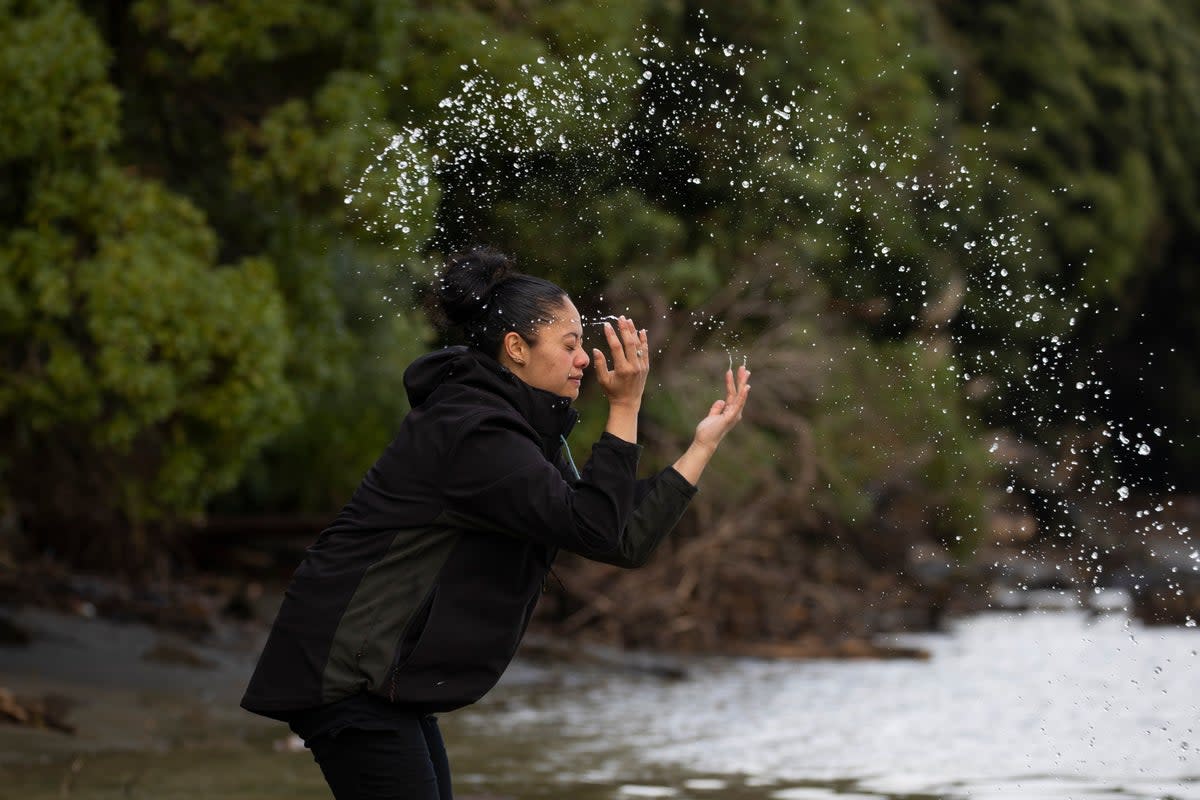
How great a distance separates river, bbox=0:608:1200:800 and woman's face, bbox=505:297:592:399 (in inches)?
160

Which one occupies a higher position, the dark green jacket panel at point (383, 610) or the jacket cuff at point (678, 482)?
the jacket cuff at point (678, 482)

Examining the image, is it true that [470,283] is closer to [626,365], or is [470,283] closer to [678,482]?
[626,365]

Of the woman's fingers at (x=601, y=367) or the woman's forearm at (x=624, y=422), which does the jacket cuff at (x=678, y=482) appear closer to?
the woman's forearm at (x=624, y=422)

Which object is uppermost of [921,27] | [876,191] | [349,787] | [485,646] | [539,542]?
[921,27]

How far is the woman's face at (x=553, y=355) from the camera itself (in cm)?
389

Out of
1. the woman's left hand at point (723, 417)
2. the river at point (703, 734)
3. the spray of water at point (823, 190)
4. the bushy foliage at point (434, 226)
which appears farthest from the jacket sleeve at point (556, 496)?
the river at point (703, 734)

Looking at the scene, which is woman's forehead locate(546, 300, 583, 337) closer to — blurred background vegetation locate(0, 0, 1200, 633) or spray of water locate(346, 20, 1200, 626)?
spray of water locate(346, 20, 1200, 626)

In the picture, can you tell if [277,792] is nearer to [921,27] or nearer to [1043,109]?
[921,27]

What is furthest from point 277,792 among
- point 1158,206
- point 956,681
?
point 1158,206

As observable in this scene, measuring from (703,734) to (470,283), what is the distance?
22.8 feet

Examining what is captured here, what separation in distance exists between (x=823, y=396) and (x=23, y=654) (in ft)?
31.0

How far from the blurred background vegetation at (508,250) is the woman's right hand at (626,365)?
4908 mm

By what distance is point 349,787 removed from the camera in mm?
3689

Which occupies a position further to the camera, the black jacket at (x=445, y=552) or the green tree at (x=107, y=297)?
the green tree at (x=107, y=297)
